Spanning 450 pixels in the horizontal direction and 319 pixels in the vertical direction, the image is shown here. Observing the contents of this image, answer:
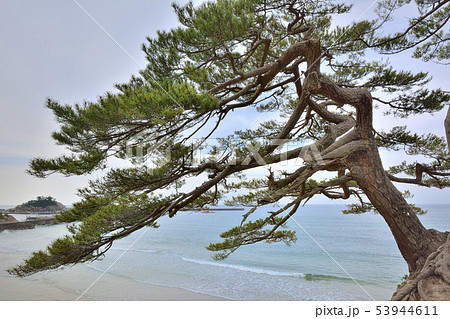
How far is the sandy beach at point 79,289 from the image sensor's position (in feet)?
17.3

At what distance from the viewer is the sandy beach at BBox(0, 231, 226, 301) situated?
17.3ft

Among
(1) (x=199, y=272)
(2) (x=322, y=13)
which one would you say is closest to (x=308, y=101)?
(2) (x=322, y=13)

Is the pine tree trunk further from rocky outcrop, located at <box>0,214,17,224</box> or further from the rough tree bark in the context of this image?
rocky outcrop, located at <box>0,214,17,224</box>

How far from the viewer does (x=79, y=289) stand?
6.14m

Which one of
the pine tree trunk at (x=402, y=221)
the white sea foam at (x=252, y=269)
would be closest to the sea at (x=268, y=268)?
the white sea foam at (x=252, y=269)

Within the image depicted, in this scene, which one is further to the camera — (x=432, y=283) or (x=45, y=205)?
(x=45, y=205)

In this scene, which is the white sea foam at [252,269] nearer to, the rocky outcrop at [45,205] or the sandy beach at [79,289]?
the sandy beach at [79,289]

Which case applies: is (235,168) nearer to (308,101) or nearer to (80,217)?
(308,101)

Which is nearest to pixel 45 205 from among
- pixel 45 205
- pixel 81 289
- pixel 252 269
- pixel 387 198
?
pixel 45 205

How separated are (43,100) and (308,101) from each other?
87.8 inches

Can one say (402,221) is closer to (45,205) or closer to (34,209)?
(45,205)

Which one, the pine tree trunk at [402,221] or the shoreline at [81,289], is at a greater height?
the pine tree trunk at [402,221]

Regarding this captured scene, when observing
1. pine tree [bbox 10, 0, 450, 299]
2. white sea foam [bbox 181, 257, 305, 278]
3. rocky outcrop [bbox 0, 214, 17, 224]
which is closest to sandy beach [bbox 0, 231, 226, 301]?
rocky outcrop [bbox 0, 214, 17, 224]
